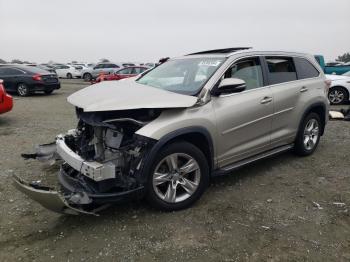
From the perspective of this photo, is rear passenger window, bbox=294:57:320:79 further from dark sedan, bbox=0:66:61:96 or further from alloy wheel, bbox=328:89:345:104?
dark sedan, bbox=0:66:61:96

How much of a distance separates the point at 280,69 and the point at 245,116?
126 cm

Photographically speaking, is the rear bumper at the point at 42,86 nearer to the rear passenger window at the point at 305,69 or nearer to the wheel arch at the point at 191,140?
the rear passenger window at the point at 305,69

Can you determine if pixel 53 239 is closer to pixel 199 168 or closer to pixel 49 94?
pixel 199 168

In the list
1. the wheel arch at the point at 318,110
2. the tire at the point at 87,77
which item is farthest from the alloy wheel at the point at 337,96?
the tire at the point at 87,77

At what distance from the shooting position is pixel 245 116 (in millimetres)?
4406

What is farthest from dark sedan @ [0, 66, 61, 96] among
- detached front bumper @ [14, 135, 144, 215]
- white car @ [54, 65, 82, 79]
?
white car @ [54, 65, 82, 79]

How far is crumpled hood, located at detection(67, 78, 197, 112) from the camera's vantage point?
362 centimetres

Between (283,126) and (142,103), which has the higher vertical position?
(142,103)

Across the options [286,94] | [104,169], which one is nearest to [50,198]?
[104,169]

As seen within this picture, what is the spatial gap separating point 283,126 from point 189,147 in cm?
185

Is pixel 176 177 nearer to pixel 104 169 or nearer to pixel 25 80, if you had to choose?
pixel 104 169

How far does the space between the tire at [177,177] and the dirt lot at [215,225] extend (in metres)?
0.15

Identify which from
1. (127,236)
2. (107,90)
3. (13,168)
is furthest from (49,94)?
(127,236)

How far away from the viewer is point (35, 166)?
5383 millimetres
